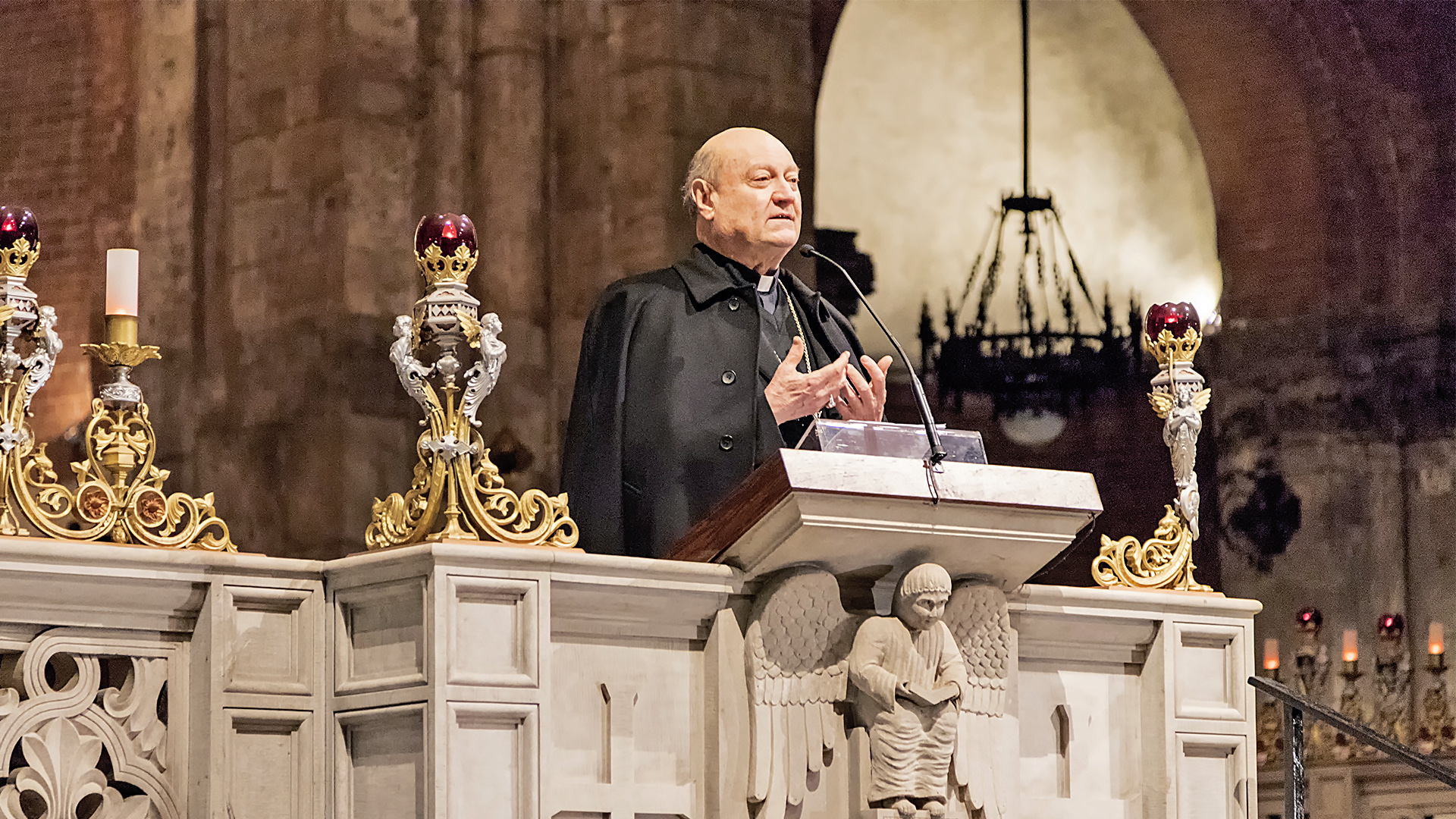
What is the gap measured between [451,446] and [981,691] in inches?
40.4

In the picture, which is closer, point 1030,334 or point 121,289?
point 121,289

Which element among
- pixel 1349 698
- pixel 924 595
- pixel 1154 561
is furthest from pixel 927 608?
pixel 1349 698

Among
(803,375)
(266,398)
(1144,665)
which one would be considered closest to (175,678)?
(803,375)

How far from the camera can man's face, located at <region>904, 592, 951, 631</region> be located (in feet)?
13.1

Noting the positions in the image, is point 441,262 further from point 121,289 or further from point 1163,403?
point 1163,403

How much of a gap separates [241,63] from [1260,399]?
4.49 meters

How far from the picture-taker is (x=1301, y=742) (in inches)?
201

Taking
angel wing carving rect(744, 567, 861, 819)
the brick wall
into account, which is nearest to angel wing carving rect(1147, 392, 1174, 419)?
angel wing carving rect(744, 567, 861, 819)

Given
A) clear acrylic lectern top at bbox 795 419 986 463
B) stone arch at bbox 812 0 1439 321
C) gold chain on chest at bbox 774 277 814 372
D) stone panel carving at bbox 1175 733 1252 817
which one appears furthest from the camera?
stone arch at bbox 812 0 1439 321

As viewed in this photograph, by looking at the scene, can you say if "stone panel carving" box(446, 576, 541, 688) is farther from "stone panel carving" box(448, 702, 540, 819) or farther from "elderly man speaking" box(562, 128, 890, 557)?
"elderly man speaking" box(562, 128, 890, 557)

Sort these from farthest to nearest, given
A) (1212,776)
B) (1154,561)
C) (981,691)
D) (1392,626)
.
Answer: (1392,626)
(1154,561)
(1212,776)
(981,691)

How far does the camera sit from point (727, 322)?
488 centimetres

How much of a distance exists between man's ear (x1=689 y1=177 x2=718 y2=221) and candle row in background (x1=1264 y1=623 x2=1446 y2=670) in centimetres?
543

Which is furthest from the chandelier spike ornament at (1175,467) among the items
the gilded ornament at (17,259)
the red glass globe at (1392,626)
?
the red glass globe at (1392,626)
